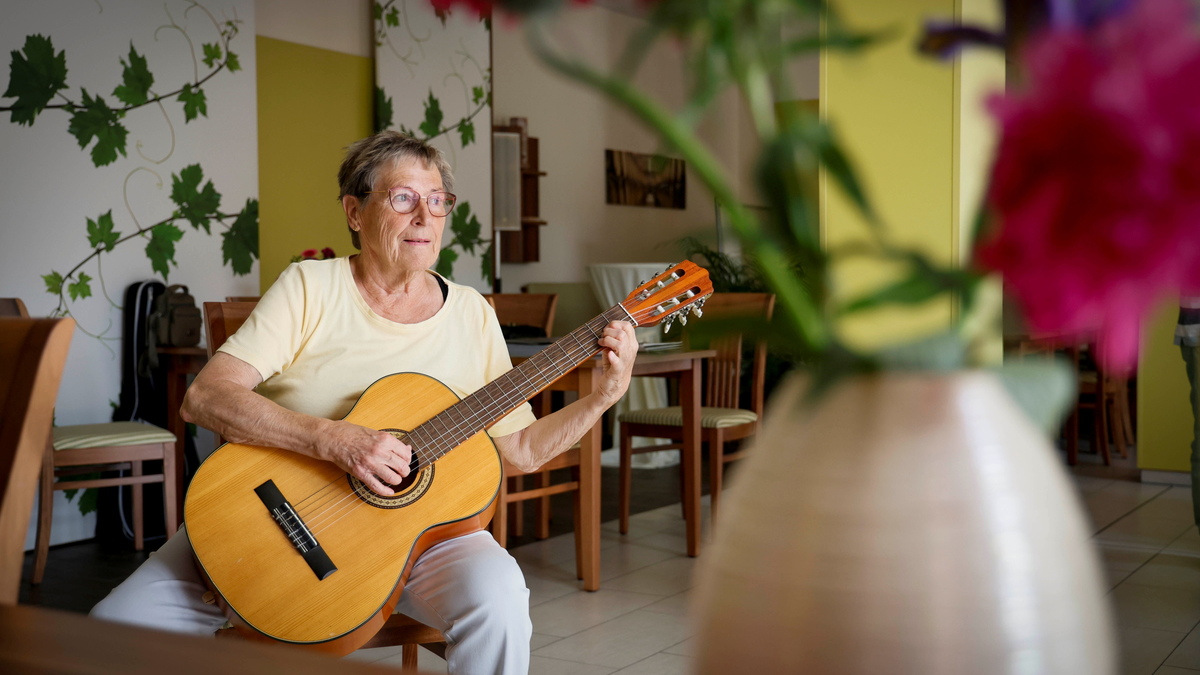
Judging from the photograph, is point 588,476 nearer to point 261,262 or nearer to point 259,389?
point 259,389

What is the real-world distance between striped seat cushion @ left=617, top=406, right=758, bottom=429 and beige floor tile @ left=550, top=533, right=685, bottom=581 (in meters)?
0.49

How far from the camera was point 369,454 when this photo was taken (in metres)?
1.66

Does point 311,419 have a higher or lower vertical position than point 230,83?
lower

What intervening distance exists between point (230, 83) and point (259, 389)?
3367mm

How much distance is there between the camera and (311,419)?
1.71m

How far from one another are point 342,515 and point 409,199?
2.18 ft

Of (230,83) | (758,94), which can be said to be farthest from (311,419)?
(230,83)

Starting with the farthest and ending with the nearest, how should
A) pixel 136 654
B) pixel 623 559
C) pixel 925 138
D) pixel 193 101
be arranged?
pixel 193 101
pixel 623 559
pixel 925 138
pixel 136 654

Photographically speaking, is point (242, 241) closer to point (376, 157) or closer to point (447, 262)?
point (447, 262)

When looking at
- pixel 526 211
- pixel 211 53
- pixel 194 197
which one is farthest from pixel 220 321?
pixel 526 211

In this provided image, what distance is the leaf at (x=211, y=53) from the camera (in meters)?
4.72

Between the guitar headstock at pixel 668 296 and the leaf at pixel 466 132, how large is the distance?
4.33 metres

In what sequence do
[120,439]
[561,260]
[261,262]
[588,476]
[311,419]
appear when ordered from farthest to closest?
[561,260]
[261,262]
[120,439]
[588,476]
[311,419]

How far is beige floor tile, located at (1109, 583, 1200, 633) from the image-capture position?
2918mm
